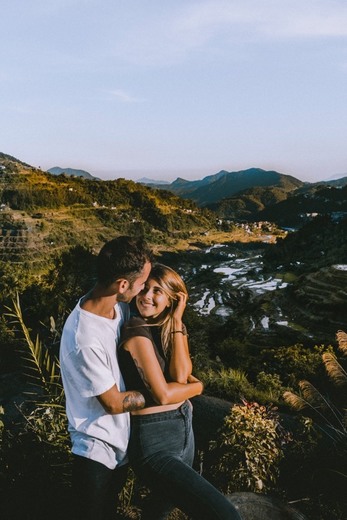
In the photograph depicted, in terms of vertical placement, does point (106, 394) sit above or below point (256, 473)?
above

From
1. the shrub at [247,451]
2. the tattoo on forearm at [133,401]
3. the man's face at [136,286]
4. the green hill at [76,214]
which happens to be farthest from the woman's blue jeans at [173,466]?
the green hill at [76,214]

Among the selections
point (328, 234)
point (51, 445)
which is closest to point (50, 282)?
point (51, 445)

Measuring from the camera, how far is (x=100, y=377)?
1973 mm

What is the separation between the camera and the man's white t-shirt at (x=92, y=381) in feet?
6.48

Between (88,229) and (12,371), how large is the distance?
9873 cm

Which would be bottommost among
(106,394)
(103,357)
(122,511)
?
(122,511)

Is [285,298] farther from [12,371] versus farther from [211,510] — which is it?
[211,510]

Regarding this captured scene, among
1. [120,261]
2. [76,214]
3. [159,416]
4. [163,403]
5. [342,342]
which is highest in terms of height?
[120,261]

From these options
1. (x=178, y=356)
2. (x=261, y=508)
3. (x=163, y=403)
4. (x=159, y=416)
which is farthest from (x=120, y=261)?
(x=261, y=508)

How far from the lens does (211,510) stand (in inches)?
79.7

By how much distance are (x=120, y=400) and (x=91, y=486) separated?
52 centimetres

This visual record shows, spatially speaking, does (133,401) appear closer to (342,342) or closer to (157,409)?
(157,409)

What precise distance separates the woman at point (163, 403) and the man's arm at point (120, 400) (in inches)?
2.4

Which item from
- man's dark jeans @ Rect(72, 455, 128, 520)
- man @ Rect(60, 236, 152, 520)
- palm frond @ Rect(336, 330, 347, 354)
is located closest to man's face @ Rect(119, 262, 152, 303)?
man @ Rect(60, 236, 152, 520)
